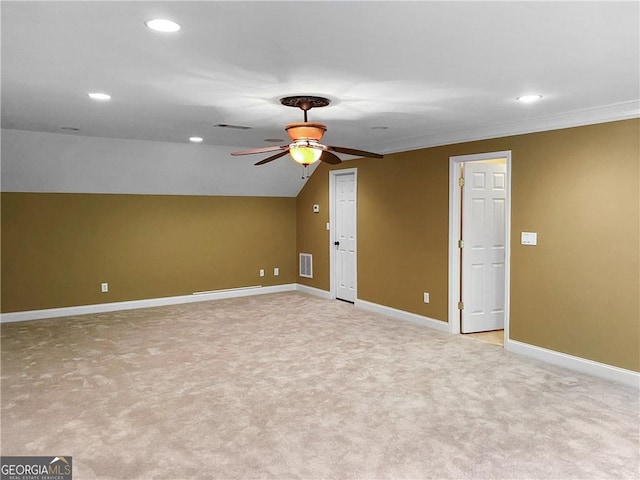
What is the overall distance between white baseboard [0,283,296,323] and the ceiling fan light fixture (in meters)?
4.34

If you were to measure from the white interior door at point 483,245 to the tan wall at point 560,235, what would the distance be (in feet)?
0.85

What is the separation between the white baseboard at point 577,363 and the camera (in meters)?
4.16

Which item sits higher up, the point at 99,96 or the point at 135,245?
the point at 99,96

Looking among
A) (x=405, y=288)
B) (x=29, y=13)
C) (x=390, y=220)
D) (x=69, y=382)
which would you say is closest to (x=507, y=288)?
(x=405, y=288)

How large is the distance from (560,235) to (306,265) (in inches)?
182

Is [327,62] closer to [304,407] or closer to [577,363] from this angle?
[304,407]

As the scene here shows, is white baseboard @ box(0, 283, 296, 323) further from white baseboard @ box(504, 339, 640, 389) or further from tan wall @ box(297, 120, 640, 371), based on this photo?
white baseboard @ box(504, 339, 640, 389)

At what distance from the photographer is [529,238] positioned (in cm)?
492

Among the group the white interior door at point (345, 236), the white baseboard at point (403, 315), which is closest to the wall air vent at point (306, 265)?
the white interior door at point (345, 236)

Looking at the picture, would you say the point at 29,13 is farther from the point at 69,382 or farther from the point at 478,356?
the point at 478,356

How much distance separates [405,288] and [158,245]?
147 inches

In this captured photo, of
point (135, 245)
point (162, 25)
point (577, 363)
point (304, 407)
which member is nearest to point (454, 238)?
point (577, 363)

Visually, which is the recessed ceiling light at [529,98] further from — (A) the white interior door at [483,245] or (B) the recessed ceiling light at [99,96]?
(B) the recessed ceiling light at [99,96]

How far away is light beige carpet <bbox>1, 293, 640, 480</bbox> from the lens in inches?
113
